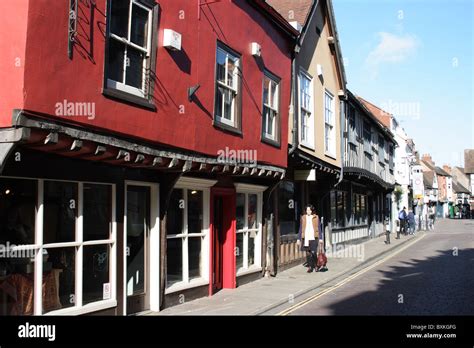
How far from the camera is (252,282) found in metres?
12.5

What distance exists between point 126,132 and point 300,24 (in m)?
9.95

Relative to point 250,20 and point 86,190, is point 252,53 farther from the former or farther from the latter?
point 86,190

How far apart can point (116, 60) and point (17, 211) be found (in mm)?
2633

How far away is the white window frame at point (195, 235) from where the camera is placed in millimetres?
9737

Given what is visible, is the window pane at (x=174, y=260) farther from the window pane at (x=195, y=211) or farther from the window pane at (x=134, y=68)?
the window pane at (x=134, y=68)

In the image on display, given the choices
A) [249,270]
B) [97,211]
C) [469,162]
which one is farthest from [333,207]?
[469,162]

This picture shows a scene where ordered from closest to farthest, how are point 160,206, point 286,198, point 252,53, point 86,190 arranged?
point 86,190
point 160,206
point 252,53
point 286,198

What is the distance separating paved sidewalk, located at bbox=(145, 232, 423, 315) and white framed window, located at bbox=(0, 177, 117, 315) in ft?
4.94

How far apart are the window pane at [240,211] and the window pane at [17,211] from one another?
249 inches

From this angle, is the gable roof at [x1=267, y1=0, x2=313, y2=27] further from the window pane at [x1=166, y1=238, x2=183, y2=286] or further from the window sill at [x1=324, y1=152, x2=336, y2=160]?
the window pane at [x1=166, y1=238, x2=183, y2=286]

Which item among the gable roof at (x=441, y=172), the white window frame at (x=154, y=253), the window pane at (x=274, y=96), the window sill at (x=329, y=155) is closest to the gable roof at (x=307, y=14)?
the window pane at (x=274, y=96)

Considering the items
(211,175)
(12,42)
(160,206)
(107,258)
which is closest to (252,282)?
(211,175)

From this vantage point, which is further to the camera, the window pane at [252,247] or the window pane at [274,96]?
the window pane at [274,96]
